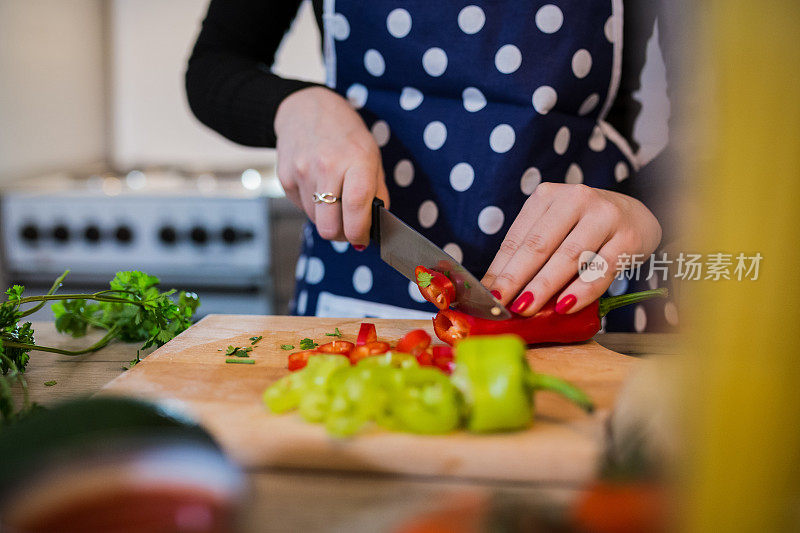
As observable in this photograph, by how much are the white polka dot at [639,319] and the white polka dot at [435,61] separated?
558 millimetres

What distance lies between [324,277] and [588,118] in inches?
23.1

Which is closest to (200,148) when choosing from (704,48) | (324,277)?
(324,277)

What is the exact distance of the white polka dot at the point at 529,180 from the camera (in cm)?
113

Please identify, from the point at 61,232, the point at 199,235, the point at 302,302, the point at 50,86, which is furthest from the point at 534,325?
the point at 50,86

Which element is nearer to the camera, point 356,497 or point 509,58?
point 356,497

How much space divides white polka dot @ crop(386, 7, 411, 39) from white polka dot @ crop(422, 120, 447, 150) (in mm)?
168

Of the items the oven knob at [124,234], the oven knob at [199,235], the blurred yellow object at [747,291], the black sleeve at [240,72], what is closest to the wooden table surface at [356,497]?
the blurred yellow object at [747,291]

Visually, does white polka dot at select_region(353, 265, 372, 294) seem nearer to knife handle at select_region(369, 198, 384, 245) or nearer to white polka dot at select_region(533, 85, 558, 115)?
knife handle at select_region(369, 198, 384, 245)

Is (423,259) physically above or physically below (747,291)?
below

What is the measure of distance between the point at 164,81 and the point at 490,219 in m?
2.03

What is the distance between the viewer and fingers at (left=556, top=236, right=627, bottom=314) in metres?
0.91

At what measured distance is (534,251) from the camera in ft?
2.98

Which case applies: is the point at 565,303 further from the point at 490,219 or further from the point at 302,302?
the point at 302,302

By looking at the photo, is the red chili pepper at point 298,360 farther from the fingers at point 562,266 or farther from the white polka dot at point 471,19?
the white polka dot at point 471,19
